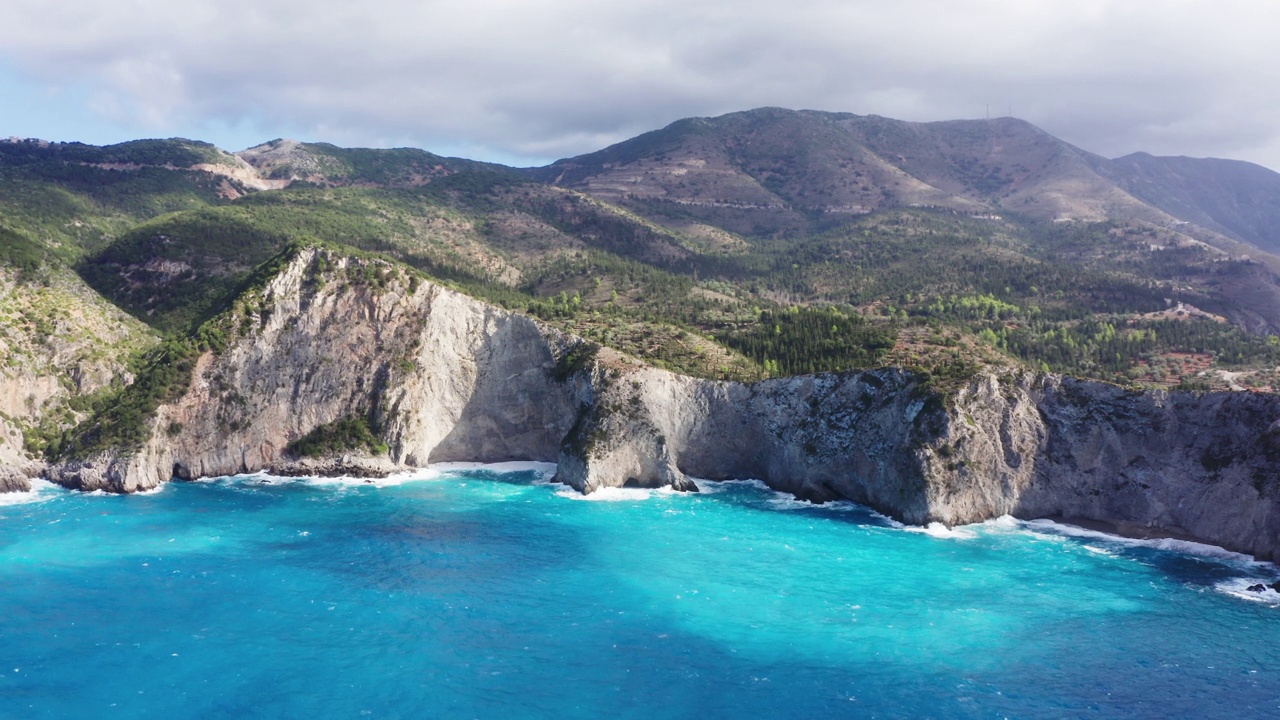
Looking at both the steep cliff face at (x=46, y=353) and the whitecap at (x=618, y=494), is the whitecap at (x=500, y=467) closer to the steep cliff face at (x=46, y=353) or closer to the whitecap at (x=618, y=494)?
the whitecap at (x=618, y=494)

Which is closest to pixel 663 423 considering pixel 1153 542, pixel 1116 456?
pixel 1116 456

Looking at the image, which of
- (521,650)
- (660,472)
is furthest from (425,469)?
(521,650)

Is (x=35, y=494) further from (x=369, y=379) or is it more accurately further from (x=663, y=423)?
(x=663, y=423)

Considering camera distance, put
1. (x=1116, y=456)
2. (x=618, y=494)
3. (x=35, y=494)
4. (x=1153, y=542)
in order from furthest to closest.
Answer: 1. (x=618, y=494)
2. (x=35, y=494)
3. (x=1116, y=456)
4. (x=1153, y=542)

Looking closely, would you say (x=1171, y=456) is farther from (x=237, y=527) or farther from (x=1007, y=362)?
(x=237, y=527)

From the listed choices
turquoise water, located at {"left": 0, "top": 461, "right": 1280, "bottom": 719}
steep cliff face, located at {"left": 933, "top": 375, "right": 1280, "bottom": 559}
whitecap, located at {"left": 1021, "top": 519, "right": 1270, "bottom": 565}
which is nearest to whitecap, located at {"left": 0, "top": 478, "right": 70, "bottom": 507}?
turquoise water, located at {"left": 0, "top": 461, "right": 1280, "bottom": 719}

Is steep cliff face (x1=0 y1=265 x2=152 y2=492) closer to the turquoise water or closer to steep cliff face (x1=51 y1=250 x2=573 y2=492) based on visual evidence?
the turquoise water
